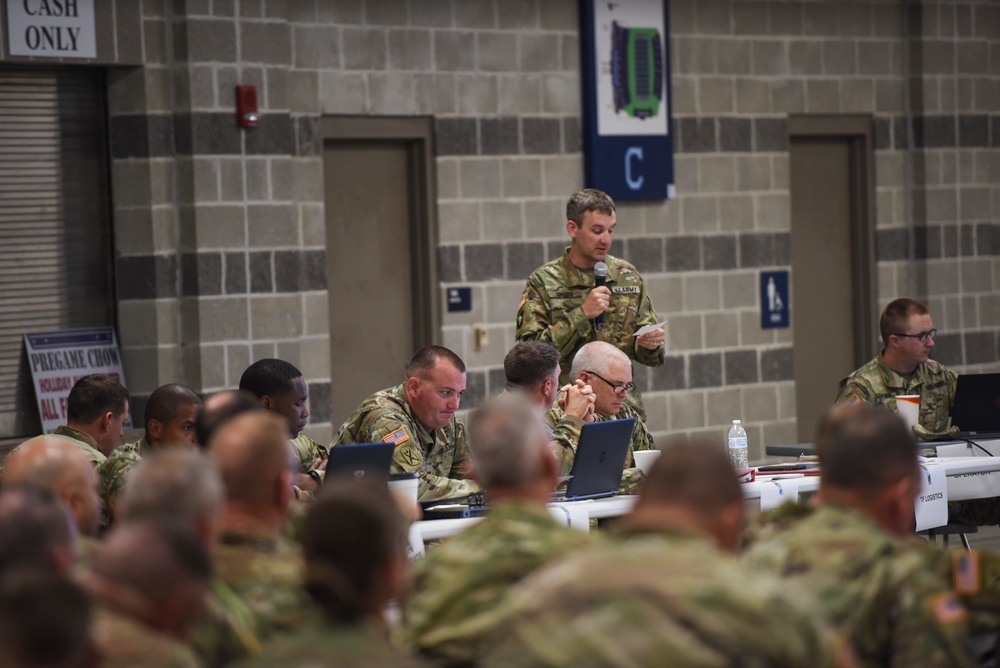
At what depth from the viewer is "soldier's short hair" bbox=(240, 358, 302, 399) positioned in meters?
5.67

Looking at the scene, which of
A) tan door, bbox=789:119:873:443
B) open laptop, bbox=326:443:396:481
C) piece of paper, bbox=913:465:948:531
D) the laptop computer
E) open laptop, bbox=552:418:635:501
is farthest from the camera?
tan door, bbox=789:119:873:443

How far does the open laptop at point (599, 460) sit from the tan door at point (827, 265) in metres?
5.22

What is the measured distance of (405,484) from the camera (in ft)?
16.3

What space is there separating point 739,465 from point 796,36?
492 centimetres

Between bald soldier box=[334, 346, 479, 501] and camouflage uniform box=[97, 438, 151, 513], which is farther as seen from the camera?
bald soldier box=[334, 346, 479, 501]

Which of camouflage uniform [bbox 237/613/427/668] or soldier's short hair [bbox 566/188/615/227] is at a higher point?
soldier's short hair [bbox 566/188/615/227]

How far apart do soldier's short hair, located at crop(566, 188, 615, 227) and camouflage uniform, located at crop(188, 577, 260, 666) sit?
4.21 metres

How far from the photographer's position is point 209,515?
2895 mm

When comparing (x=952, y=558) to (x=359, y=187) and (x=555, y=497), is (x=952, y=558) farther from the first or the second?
Answer: (x=359, y=187)

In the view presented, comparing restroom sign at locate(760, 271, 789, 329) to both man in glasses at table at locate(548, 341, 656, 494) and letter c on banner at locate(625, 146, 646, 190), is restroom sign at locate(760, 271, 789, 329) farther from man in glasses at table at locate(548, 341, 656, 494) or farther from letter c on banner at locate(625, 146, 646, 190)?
man in glasses at table at locate(548, 341, 656, 494)

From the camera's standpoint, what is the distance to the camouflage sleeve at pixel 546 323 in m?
6.77

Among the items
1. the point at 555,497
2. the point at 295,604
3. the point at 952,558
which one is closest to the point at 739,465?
the point at 555,497

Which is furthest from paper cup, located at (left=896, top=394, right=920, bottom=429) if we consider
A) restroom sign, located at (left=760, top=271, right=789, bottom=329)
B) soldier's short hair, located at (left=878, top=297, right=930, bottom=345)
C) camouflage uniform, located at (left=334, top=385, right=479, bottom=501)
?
restroom sign, located at (left=760, top=271, right=789, bottom=329)

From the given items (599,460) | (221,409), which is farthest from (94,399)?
(599,460)
